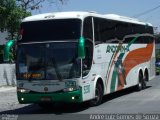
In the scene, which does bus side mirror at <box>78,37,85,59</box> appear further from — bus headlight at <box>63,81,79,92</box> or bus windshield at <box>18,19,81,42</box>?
bus headlight at <box>63,81,79,92</box>

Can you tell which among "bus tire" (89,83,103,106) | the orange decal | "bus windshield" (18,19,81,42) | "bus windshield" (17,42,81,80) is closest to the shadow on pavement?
"bus tire" (89,83,103,106)

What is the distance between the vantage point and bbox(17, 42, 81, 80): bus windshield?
1538 cm

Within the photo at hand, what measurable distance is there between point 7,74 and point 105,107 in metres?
13.5

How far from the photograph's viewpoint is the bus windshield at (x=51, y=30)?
51.7 ft

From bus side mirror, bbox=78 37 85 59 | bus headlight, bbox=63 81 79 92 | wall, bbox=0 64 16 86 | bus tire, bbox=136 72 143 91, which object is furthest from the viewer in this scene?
wall, bbox=0 64 16 86

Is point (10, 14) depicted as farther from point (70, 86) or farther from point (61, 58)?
point (70, 86)

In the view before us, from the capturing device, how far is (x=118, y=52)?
2005cm

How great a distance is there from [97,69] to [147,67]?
8.06 meters

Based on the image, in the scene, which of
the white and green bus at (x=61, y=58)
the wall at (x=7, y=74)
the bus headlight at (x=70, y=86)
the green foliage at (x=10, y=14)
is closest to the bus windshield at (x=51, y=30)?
the white and green bus at (x=61, y=58)

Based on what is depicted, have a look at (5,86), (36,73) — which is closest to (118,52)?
(36,73)

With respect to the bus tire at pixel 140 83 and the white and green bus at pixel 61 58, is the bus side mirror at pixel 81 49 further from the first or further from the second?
the bus tire at pixel 140 83

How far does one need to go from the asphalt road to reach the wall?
744cm

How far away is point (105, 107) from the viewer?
16.7 metres

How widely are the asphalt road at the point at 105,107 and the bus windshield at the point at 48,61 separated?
1.30 meters
